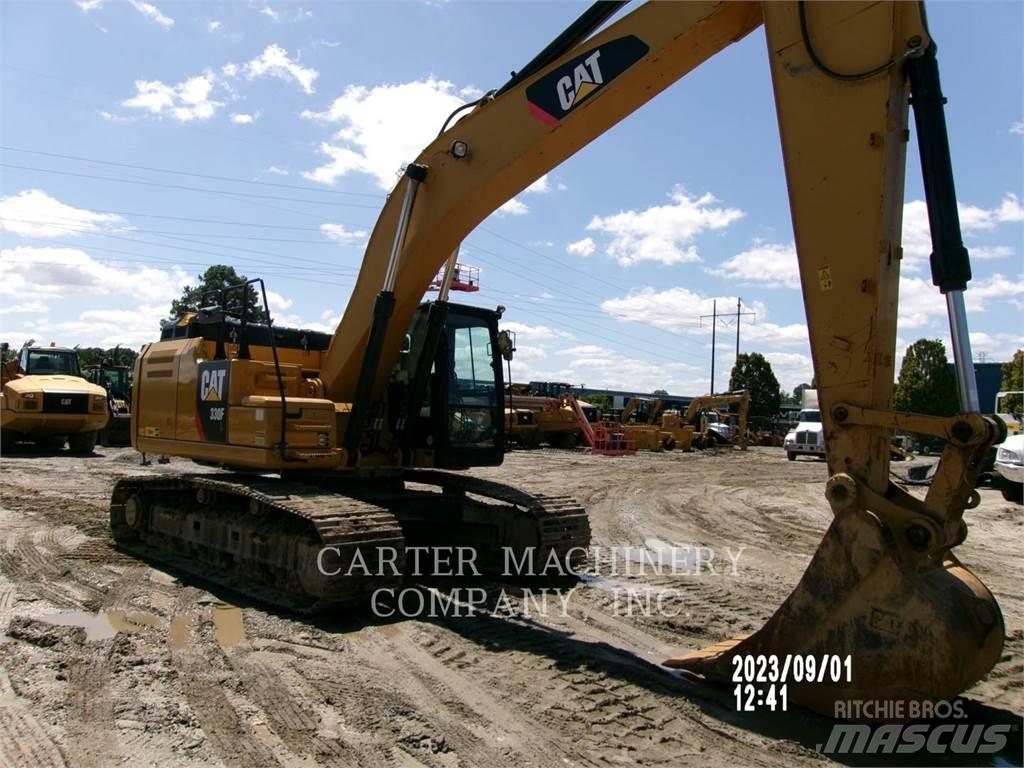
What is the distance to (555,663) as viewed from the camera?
4953 millimetres

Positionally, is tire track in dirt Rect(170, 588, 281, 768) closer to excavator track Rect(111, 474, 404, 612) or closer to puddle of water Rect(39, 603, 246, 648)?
puddle of water Rect(39, 603, 246, 648)

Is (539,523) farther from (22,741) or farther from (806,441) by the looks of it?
(806,441)

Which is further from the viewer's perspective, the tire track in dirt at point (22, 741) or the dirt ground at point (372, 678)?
the dirt ground at point (372, 678)

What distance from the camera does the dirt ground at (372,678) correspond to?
3734mm

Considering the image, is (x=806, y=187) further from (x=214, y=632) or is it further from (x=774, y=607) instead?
(x=214, y=632)

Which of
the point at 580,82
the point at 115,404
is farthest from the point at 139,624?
the point at 115,404

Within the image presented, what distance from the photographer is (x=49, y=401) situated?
18.9 metres

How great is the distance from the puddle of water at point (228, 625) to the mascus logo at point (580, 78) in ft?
14.1

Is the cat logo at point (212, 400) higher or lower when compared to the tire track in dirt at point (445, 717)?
higher

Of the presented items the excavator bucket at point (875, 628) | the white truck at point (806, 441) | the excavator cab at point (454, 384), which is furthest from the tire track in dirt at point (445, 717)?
the white truck at point (806, 441)

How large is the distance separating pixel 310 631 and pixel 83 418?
1659 centimetres

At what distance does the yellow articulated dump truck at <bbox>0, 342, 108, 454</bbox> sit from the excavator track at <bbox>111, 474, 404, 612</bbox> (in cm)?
1228

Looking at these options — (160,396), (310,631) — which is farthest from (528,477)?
(310,631)

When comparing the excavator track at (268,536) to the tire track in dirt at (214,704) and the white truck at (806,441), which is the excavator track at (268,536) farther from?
the white truck at (806,441)
